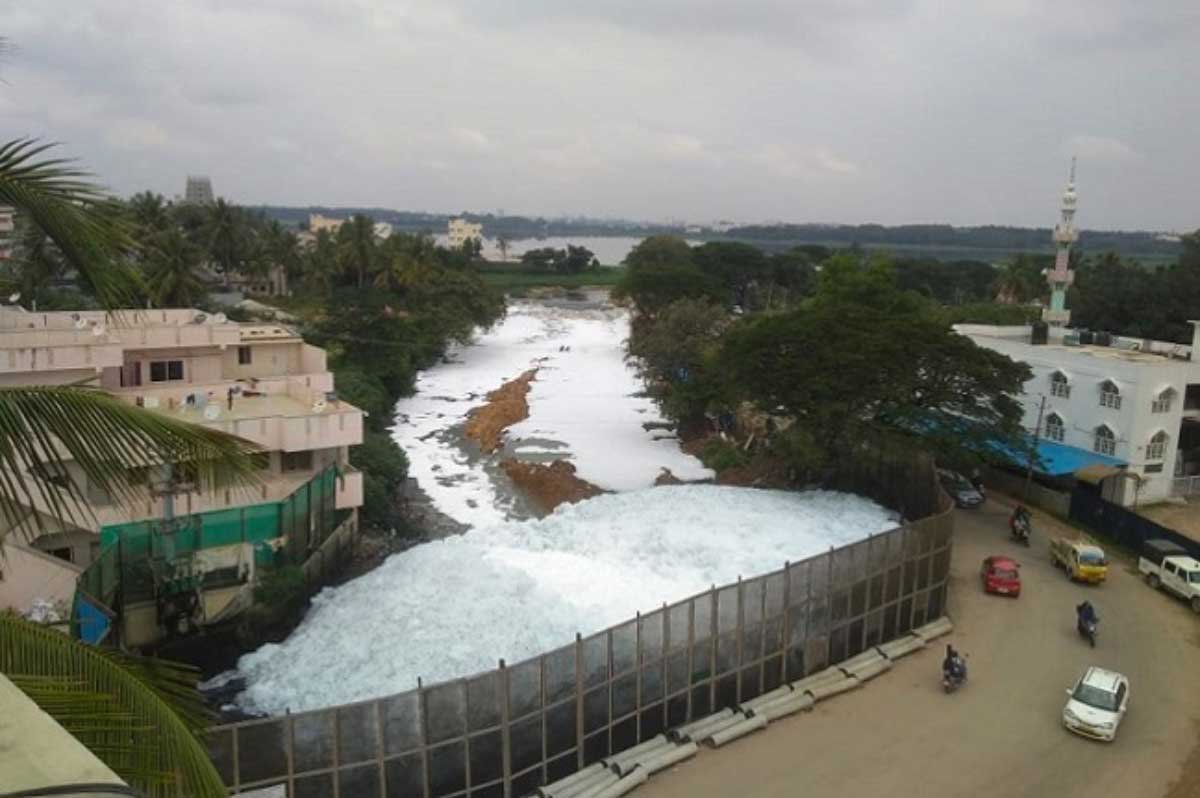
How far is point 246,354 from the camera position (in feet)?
109

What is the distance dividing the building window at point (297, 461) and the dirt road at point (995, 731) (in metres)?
14.5

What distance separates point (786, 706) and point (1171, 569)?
13.2 metres

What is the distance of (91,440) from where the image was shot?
4.70 meters

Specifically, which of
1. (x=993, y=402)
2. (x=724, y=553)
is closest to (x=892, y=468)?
(x=993, y=402)

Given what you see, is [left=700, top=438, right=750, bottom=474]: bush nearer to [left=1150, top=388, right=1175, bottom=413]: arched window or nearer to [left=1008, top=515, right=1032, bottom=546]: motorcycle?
[left=1008, top=515, right=1032, bottom=546]: motorcycle

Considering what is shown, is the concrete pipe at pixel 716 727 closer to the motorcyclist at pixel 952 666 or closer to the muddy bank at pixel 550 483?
the motorcyclist at pixel 952 666

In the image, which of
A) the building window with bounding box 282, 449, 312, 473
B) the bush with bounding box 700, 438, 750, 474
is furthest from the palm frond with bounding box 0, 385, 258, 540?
the bush with bounding box 700, 438, 750, 474

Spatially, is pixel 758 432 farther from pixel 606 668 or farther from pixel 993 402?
pixel 606 668

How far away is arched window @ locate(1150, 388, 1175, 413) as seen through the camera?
31422 millimetres

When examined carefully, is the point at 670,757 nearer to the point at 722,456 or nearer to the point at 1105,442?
the point at 722,456

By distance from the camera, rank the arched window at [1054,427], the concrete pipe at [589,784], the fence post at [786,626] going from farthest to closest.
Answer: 1. the arched window at [1054,427]
2. the fence post at [786,626]
3. the concrete pipe at [589,784]

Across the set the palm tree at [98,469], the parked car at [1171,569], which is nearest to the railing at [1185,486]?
the parked car at [1171,569]

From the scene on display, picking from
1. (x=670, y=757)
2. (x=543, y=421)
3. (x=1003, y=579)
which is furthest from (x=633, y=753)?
(x=543, y=421)

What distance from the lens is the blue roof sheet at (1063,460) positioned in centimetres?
3161
